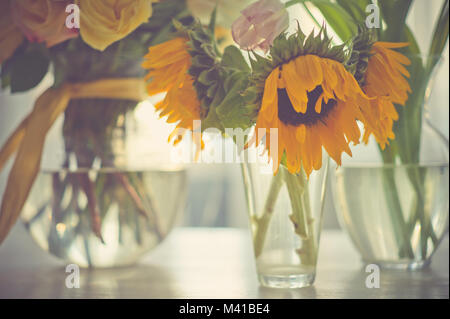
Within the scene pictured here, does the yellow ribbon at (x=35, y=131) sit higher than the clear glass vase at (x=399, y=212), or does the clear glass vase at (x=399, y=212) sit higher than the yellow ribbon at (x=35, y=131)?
the yellow ribbon at (x=35, y=131)

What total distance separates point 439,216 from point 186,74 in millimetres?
274

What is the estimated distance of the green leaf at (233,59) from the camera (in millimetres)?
401

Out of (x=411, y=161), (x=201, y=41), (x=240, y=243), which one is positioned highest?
(x=201, y=41)

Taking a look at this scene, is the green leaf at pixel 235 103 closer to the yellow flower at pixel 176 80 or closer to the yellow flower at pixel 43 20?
the yellow flower at pixel 176 80

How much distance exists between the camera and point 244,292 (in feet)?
1.43

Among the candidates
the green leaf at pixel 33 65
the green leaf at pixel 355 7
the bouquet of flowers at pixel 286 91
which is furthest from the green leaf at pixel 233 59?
the green leaf at pixel 33 65

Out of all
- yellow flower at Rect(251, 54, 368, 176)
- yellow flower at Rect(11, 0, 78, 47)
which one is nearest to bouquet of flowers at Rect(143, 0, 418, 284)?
yellow flower at Rect(251, 54, 368, 176)

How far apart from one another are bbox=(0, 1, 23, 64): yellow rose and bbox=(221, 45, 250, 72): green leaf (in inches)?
9.4

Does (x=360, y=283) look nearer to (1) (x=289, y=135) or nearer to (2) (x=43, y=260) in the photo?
(1) (x=289, y=135)

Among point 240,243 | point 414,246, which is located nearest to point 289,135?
→ point 414,246

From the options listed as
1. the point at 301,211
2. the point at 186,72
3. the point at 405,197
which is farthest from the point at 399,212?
the point at 186,72

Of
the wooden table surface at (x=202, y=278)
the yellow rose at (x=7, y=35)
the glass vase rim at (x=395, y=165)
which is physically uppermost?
the yellow rose at (x=7, y=35)

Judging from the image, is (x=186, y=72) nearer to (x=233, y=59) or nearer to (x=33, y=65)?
(x=233, y=59)

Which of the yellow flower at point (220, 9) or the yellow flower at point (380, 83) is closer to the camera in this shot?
the yellow flower at point (380, 83)
